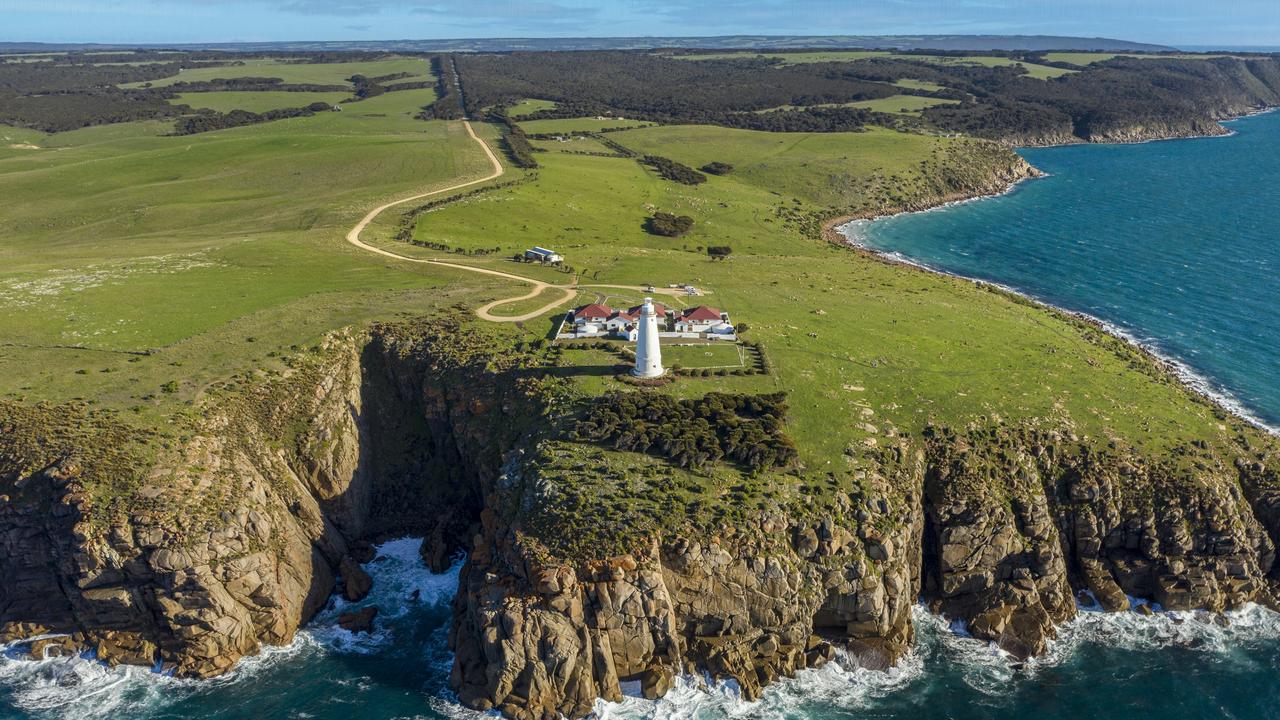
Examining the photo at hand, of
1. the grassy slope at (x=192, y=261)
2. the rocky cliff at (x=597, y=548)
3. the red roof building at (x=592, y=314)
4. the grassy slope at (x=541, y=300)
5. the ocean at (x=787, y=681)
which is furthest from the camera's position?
the red roof building at (x=592, y=314)

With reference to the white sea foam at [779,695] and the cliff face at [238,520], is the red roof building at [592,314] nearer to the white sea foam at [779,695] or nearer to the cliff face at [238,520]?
the cliff face at [238,520]

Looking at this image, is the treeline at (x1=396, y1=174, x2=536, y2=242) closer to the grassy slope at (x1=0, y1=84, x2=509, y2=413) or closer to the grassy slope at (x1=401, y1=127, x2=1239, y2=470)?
the grassy slope at (x1=401, y1=127, x2=1239, y2=470)

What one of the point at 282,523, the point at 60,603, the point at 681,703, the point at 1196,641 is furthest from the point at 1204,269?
the point at 60,603

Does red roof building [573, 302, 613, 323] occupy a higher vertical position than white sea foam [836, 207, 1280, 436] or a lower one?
higher

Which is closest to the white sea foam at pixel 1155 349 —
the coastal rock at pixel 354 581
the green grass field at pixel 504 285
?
the green grass field at pixel 504 285

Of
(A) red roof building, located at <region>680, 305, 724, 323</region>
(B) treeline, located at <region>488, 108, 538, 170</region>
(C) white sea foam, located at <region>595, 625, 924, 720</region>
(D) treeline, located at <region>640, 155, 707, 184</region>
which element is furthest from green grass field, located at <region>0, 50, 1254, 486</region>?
(C) white sea foam, located at <region>595, 625, 924, 720</region>

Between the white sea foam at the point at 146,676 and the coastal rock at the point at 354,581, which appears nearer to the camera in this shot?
the white sea foam at the point at 146,676

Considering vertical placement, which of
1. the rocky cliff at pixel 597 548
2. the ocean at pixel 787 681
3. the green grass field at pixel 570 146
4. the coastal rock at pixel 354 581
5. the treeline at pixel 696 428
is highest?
the green grass field at pixel 570 146

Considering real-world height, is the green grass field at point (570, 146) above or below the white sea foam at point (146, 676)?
above
